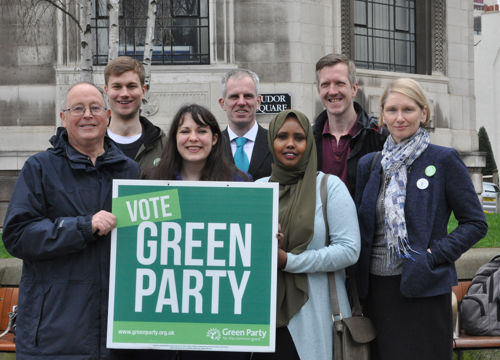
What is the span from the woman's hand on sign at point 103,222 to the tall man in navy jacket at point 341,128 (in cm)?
171

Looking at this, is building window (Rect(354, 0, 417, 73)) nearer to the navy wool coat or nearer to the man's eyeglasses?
the navy wool coat

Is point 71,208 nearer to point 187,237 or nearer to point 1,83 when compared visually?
point 187,237

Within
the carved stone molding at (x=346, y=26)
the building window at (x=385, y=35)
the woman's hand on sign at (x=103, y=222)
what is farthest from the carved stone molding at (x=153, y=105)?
the woman's hand on sign at (x=103, y=222)

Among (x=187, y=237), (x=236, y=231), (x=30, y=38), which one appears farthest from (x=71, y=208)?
(x=30, y=38)

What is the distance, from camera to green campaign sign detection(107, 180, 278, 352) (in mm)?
3342

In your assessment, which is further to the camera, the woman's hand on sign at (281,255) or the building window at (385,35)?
the building window at (385,35)

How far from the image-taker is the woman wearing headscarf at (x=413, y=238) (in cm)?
350

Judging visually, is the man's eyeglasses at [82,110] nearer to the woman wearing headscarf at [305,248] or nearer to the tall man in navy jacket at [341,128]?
the woman wearing headscarf at [305,248]

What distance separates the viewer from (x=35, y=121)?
1365 centimetres

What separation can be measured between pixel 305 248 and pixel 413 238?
2.09 feet

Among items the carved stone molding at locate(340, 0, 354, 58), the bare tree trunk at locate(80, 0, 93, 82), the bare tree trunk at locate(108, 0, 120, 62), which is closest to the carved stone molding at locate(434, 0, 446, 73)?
the carved stone molding at locate(340, 0, 354, 58)

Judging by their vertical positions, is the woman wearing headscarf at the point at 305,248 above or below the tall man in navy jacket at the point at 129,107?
below

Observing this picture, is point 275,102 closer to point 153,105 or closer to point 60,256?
point 153,105

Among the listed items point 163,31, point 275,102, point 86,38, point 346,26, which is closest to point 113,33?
point 86,38
